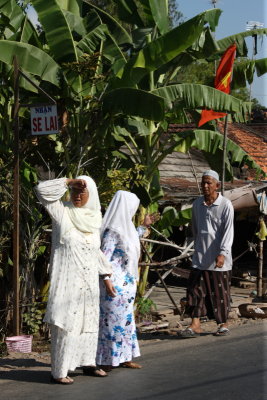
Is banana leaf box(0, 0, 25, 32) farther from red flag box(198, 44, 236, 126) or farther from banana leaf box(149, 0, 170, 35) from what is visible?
red flag box(198, 44, 236, 126)

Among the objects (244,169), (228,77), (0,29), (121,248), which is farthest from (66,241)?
(244,169)

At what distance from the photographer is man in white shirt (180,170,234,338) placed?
980cm

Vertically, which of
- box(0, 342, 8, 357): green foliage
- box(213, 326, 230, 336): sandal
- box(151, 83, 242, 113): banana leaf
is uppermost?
box(151, 83, 242, 113): banana leaf

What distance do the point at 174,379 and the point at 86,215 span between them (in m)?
1.66

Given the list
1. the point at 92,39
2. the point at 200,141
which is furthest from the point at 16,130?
the point at 200,141

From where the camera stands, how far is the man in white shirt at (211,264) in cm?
980

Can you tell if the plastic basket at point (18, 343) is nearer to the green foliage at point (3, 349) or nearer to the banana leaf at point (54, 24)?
the green foliage at point (3, 349)

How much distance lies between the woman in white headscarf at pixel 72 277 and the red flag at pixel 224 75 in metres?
5.11

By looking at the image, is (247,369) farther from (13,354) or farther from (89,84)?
(89,84)

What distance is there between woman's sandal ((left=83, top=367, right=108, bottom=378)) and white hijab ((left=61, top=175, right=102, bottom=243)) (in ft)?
4.23

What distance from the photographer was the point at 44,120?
875cm

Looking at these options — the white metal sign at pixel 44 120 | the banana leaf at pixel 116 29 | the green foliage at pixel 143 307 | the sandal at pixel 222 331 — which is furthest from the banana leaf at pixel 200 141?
the white metal sign at pixel 44 120

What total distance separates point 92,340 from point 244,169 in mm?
12220

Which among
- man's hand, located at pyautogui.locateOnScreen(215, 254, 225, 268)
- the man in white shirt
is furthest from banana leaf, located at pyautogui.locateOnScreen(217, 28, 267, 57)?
man's hand, located at pyautogui.locateOnScreen(215, 254, 225, 268)
